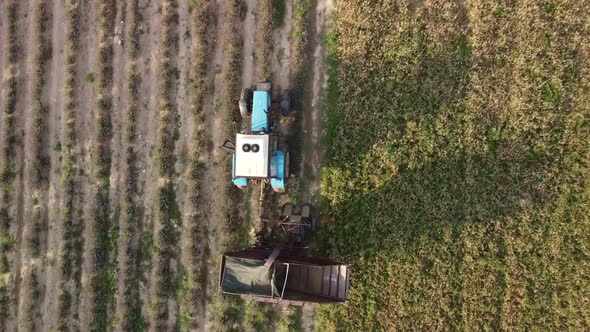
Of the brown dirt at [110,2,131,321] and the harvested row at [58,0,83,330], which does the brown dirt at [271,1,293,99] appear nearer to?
the brown dirt at [110,2,131,321]

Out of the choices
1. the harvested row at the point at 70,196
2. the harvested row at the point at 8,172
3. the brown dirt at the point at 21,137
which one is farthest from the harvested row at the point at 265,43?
the harvested row at the point at 8,172

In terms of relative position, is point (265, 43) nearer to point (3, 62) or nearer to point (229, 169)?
point (229, 169)

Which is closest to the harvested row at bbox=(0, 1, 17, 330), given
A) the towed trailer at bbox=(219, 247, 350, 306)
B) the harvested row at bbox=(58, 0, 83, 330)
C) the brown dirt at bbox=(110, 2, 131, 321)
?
the harvested row at bbox=(58, 0, 83, 330)

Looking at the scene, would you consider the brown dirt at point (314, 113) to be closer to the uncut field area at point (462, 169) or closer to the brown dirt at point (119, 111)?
the uncut field area at point (462, 169)

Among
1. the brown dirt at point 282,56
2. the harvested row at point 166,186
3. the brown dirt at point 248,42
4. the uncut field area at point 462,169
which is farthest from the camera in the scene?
the brown dirt at point 248,42

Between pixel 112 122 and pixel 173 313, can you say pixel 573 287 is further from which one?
pixel 112 122

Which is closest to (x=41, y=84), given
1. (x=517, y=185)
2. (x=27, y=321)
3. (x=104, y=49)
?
(x=104, y=49)

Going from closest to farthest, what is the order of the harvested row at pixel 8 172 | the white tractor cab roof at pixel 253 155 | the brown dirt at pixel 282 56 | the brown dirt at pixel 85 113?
the white tractor cab roof at pixel 253 155 → the brown dirt at pixel 282 56 → the brown dirt at pixel 85 113 → the harvested row at pixel 8 172
